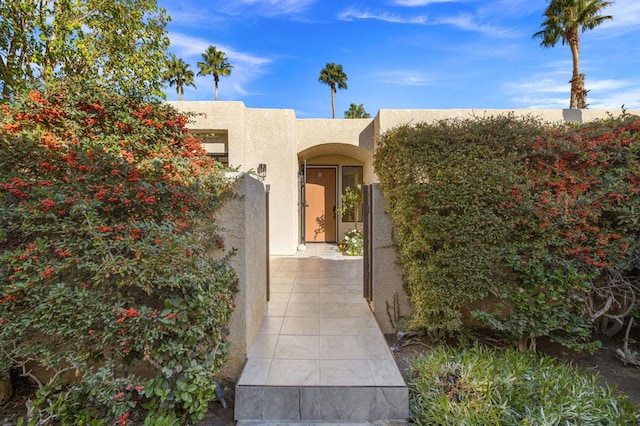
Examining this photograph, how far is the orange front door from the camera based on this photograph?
32.0ft

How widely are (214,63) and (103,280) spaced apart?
21.8 meters

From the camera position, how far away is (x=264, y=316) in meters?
3.53

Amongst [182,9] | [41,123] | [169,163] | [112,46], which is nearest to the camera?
[41,123]

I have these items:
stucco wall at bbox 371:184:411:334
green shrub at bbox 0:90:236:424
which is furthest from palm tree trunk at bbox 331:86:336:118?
green shrub at bbox 0:90:236:424

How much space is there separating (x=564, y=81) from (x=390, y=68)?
8.73m

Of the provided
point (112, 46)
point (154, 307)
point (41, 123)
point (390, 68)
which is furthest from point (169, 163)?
point (390, 68)

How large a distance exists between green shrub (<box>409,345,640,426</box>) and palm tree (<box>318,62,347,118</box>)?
2428cm

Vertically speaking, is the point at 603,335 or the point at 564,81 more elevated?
the point at 564,81

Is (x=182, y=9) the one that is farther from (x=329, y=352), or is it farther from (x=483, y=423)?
(x=483, y=423)

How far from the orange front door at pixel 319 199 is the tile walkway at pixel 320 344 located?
16.2ft

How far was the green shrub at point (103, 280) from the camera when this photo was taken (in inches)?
71.9

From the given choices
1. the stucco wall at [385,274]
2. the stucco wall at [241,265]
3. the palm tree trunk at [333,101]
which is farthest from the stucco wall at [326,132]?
the palm tree trunk at [333,101]

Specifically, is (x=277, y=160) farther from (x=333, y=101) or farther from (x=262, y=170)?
(x=333, y=101)

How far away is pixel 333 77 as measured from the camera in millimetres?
23500
